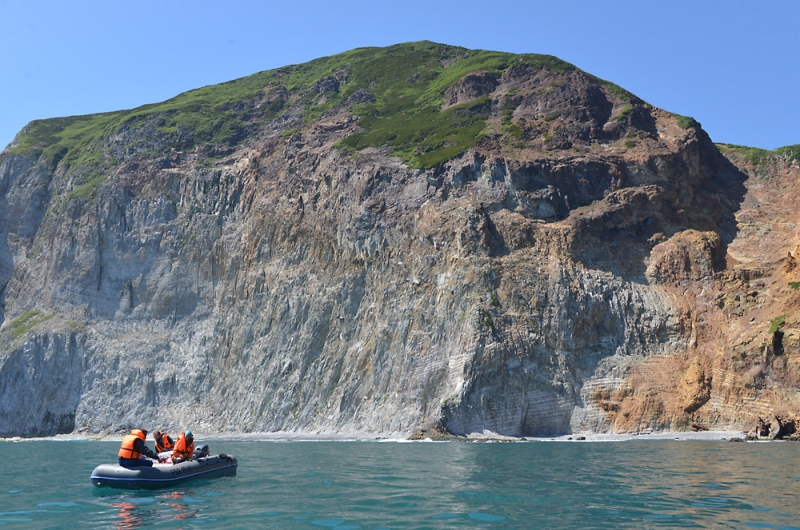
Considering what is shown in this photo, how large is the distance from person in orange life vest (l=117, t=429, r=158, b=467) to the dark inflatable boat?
7.4 inches

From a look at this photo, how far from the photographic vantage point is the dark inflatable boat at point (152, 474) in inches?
938

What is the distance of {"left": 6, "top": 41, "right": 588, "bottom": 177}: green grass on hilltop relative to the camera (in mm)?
83500

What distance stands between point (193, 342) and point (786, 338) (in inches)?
2156

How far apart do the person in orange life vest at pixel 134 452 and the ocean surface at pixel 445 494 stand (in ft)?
3.07

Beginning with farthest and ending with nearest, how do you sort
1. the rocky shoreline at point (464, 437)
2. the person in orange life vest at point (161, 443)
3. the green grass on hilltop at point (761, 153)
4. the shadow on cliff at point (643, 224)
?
1. the green grass on hilltop at point (761, 153)
2. the shadow on cliff at point (643, 224)
3. the rocky shoreline at point (464, 437)
4. the person in orange life vest at point (161, 443)

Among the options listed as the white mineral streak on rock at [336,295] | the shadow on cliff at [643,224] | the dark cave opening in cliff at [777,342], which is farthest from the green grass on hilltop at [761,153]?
the dark cave opening in cliff at [777,342]

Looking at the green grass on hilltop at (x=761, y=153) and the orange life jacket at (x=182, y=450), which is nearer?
the orange life jacket at (x=182, y=450)

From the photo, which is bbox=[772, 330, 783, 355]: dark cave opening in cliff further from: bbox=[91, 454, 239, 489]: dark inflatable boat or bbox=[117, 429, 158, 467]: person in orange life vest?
bbox=[117, 429, 158, 467]: person in orange life vest

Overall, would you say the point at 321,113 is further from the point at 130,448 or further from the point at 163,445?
the point at 130,448

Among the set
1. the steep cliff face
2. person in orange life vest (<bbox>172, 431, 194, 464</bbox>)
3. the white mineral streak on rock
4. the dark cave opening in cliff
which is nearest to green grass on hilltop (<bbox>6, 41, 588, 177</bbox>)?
the steep cliff face

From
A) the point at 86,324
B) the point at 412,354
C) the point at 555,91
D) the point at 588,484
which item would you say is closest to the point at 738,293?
the point at 412,354

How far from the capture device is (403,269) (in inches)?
2640

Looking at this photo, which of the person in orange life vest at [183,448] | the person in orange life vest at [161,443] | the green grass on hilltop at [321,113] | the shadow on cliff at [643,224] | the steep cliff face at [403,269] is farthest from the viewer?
the green grass on hilltop at [321,113]

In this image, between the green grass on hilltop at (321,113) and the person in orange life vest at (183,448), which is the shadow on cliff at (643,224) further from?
the person in orange life vest at (183,448)
